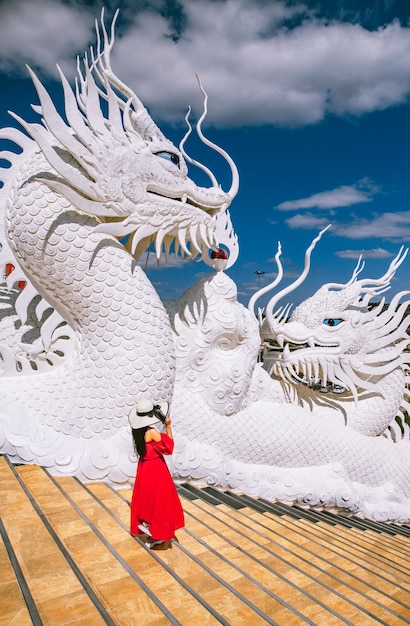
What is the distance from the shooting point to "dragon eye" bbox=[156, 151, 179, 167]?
3538 mm

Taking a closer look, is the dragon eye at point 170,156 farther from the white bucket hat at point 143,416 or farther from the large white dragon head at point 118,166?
the white bucket hat at point 143,416

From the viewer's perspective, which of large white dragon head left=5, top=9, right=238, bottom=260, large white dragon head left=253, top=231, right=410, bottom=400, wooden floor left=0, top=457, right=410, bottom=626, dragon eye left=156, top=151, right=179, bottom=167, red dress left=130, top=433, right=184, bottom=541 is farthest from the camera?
large white dragon head left=253, top=231, right=410, bottom=400

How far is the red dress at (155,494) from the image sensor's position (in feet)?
7.38

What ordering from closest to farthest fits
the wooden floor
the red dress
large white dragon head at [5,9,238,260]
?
the wooden floor
the red dress
large white dragon head at [5,9,238,260]

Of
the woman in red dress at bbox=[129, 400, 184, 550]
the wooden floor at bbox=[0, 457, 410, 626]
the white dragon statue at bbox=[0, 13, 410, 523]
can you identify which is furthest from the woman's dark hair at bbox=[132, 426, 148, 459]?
the white dragon statue at bbox=[0, 13, 410, 523]

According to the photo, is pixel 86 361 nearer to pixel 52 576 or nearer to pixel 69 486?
pixel 69 486

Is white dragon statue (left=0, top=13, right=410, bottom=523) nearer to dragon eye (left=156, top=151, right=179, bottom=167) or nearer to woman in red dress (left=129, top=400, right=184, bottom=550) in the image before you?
dragon eye (left=156, top=151, right=179, bottom=167)

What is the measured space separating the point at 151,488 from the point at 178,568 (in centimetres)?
39

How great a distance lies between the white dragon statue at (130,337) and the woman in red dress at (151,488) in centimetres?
75

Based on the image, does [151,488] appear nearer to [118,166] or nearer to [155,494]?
[155,494]

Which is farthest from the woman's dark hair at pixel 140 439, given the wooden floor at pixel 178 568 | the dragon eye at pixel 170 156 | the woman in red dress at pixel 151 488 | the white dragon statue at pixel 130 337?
the dragon eye at pixel 170 156

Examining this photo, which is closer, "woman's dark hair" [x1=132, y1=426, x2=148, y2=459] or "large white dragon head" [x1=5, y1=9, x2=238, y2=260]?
"woman's dark hair" [x1=132, y1=426, x2=148, y2=459]

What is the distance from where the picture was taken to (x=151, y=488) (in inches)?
90.3

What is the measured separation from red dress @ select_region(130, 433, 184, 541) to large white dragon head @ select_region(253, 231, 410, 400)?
97.6 inches
